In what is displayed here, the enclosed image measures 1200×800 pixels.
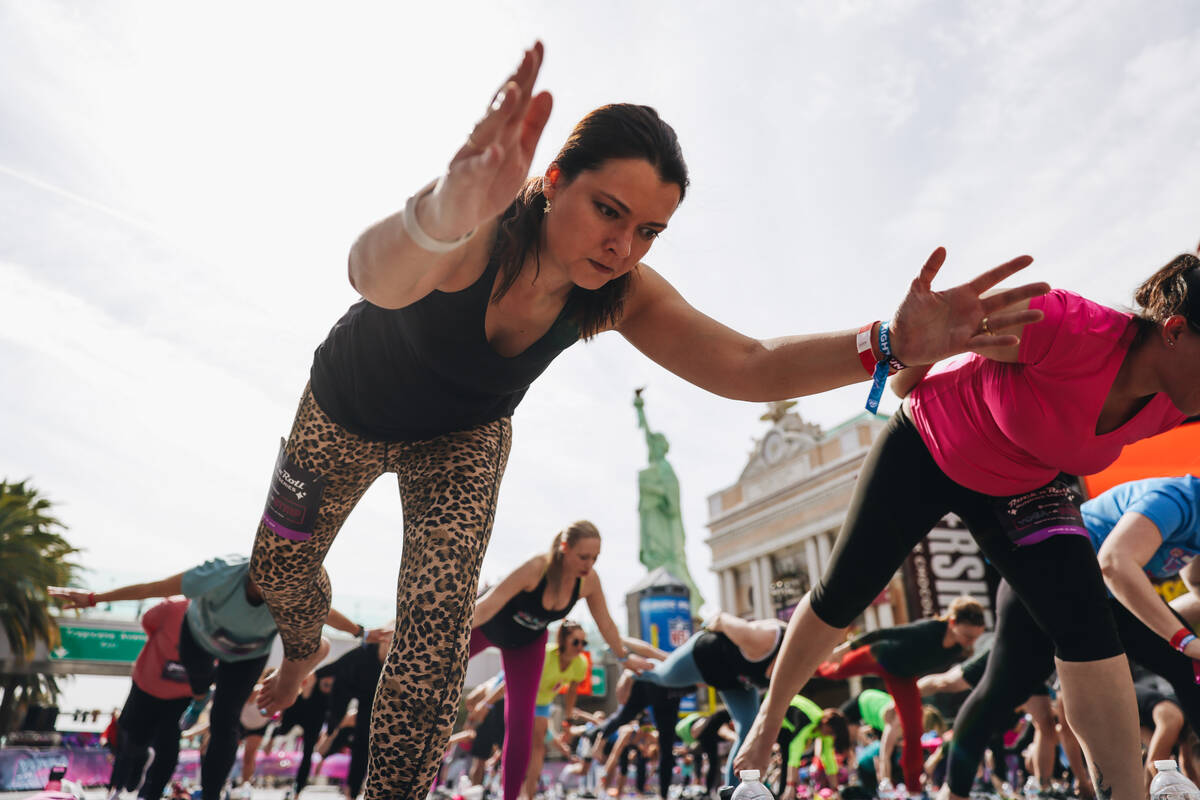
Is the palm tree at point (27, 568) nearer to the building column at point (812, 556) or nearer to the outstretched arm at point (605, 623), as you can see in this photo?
the outstretched arm at point (605, 623)

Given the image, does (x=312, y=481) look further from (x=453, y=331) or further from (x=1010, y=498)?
(x=1010, y=498)

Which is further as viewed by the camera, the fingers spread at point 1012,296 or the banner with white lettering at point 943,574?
the banner with white lettering at point 943,574

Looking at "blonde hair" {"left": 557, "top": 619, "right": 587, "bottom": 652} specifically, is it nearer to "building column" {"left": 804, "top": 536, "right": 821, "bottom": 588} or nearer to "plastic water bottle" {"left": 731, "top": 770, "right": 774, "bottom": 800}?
"plastic water bottle" {"left": 731, "top": 770, "right": 774, "bottom": 800}

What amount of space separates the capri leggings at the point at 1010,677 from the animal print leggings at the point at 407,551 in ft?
7.66

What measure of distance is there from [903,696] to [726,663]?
1529mm

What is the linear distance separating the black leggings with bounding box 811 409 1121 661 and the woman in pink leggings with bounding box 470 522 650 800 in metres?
2.32

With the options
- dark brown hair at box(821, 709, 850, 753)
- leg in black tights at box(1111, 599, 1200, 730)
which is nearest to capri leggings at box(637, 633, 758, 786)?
leg in black tights at box(1111, 599, 1200, 730)

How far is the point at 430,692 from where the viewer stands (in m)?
1.50

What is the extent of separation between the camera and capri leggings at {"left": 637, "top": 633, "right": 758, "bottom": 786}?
546 centimetres

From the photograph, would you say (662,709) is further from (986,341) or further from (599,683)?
(599,683)

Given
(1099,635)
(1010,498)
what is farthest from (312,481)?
(1099,635)

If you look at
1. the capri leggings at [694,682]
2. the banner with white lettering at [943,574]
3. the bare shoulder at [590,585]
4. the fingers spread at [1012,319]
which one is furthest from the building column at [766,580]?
the fingers spread at [1012,319]

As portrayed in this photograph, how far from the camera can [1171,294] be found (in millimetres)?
2045

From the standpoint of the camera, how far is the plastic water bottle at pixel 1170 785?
2.12 m
